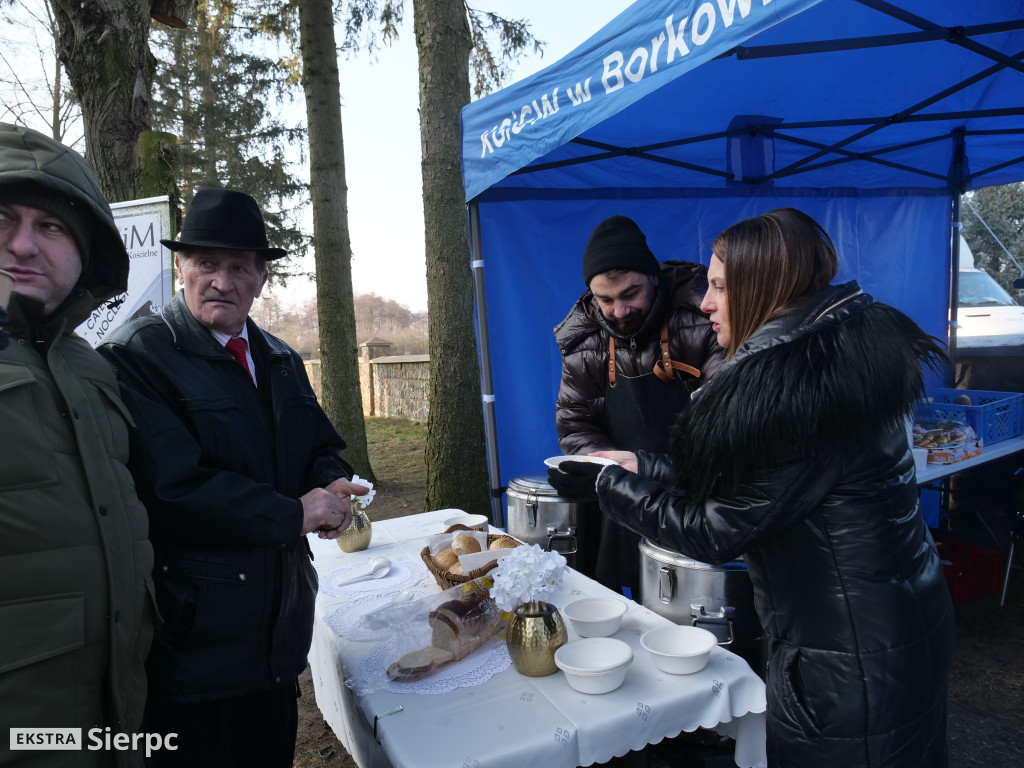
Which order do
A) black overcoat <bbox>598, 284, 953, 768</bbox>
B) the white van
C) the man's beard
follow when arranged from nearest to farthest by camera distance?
black overcoat <bbox>598, 284, 953, 768</bbox>, the man's beard, the white van

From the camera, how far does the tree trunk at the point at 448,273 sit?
4.72 meters

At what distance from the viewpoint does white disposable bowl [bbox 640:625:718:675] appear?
1481mm

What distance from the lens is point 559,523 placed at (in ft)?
8.82

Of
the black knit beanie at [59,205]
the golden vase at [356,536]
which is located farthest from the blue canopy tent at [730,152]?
the black knit beanie at [59,205]

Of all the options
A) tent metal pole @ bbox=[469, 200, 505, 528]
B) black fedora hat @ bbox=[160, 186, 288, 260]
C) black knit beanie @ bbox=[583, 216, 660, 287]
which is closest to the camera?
black fedora hat @ bbox=[160, 186, 288, 260]

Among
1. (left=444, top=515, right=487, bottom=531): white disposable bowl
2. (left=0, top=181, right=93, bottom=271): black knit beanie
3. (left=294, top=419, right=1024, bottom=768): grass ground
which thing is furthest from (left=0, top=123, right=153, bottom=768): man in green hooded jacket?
(left=294, top=419, right=1024, bottom=768): grass ground

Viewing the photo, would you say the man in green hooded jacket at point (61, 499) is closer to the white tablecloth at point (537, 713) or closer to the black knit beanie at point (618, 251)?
the white tablecloth at point (537, 713)

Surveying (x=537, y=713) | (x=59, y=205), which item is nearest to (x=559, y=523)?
(x=537, y=713)

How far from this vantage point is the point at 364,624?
184cm

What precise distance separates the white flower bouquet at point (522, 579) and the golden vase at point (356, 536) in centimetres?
108

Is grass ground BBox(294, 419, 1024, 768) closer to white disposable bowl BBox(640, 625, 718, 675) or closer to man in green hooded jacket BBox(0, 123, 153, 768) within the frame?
white disposable bowl BBox(640, 625, 718, 675)

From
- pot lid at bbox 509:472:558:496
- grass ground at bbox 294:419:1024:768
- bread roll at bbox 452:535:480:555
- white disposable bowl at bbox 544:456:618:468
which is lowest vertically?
grass ground at bbox 294:419:1024:768

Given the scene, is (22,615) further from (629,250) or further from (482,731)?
(629,250)

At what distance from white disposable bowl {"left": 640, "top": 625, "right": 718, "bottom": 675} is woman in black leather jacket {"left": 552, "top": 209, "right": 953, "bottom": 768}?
6.4 inches
